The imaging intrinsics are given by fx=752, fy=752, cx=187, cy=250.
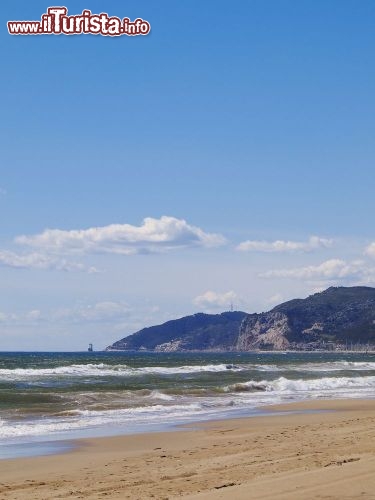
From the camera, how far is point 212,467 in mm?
12070

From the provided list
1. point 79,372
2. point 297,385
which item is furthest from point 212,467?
point 79,372

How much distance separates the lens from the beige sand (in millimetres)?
9648

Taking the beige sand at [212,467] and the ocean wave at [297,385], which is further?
the ocean wave at [297,385]

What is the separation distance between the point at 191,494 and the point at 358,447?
485cm

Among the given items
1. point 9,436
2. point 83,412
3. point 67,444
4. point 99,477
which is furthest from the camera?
point 83,412

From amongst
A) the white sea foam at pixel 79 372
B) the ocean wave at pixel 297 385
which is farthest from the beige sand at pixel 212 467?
the white sea foam at pixel 79 372

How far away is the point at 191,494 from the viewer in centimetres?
979

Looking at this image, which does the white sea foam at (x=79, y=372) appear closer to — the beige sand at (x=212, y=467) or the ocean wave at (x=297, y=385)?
the ocean wave at (x=297, y=385)

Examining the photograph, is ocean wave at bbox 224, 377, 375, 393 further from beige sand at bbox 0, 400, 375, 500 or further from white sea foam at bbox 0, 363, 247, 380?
beige sand at bbox 0, 400, 375, 500

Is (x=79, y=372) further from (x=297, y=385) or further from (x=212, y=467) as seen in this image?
(x=212, y=467)

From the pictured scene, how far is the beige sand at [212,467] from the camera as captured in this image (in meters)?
9.65

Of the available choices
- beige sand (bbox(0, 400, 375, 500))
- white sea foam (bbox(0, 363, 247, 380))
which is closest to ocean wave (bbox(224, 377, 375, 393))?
white sea foam (bbox(0, 363, 247, 380))

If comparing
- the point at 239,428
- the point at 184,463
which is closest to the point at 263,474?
the point at 184,463

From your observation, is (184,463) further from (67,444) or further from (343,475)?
(67,444)
